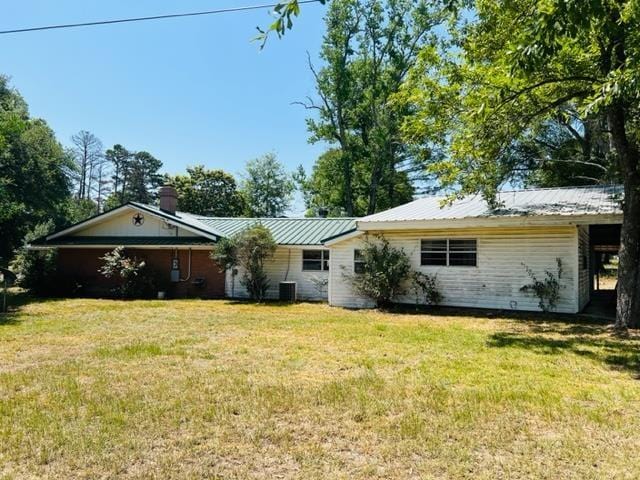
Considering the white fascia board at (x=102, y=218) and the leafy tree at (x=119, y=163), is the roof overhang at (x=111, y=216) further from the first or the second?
the leafy tree at (x=119, y=163)

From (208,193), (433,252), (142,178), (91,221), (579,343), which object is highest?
(142,178)

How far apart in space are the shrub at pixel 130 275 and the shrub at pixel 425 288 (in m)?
11.4

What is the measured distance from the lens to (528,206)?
13078mm

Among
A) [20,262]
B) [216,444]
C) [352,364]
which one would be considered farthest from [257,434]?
[20,262]

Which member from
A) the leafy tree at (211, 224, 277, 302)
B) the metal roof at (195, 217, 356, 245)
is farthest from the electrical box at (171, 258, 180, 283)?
the leafy tree at (211, 224, 277, 302)

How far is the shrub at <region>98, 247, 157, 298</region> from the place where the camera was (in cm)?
1808

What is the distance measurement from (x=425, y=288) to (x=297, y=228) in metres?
7.75

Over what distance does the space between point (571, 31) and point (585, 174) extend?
25.8 metres

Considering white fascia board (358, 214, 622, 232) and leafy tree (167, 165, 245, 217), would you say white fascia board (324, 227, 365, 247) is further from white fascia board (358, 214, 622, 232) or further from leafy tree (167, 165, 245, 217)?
leafy tree (167, 165, 245, 217)

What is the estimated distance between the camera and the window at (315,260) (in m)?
17.9

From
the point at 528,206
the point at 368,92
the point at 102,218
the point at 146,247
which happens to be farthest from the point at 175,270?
the point at 368,92

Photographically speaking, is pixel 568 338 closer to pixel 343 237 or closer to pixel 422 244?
pixel 422 244

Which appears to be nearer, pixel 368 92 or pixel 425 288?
pixel 425 288

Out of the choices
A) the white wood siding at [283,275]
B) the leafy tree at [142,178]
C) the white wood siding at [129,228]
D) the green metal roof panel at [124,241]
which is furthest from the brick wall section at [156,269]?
the leafy tree at [142,178]
